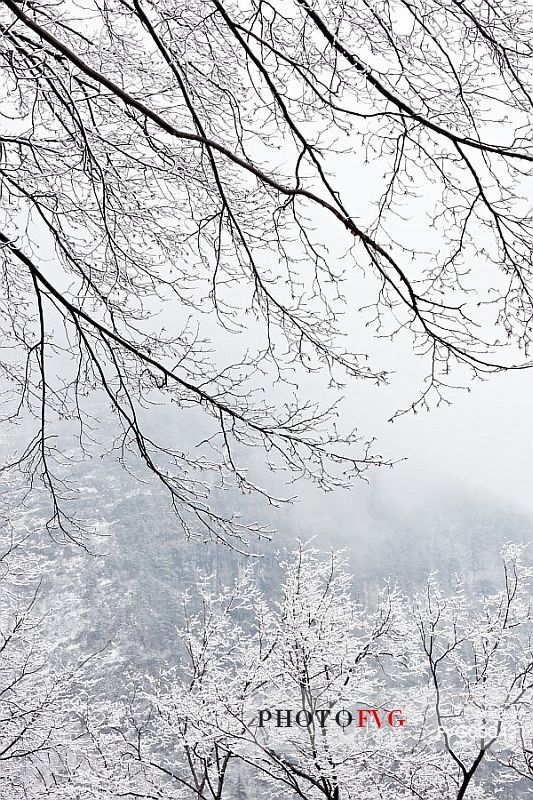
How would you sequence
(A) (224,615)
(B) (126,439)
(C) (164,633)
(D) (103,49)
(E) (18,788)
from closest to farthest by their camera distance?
(D) (103,49) → (B) (126,439) → (E) (18,788) → (A) (224,615) → (C) (164,633)

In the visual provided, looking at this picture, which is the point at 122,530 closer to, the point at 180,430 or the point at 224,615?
the point at 180,430

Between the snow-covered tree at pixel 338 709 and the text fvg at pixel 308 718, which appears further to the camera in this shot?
the text fvg at pixel 308 718

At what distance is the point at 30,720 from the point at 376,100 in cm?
752

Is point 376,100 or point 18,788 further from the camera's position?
point 18,788

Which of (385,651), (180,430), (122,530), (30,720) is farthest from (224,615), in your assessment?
(180,430)

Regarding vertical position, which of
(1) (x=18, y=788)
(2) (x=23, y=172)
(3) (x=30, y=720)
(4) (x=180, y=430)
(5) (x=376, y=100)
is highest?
(4) (x=180, y=430)

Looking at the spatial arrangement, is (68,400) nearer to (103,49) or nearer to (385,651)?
(103,49)

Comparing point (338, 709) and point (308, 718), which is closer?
point (308, 718)

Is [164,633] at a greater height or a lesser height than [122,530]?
lesser

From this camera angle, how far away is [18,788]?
349 inches

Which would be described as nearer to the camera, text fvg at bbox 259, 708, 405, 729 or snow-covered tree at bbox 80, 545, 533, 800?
snow-covered tree at bbox 80, 545, 533, 800

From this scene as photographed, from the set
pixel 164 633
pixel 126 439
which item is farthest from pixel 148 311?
pixel 164 633

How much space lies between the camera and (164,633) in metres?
94.7

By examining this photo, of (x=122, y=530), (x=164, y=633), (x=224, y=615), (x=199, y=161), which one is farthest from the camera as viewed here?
(x=122, y=530)
